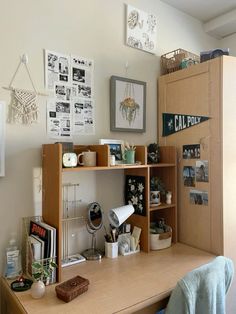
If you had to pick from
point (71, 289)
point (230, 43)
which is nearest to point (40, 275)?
point (71, 289)

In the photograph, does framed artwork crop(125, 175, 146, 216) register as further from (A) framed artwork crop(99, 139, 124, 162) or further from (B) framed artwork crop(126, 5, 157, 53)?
(B) framed artwork crop(126, 5, 157, 53)

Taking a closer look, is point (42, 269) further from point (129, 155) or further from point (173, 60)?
point (173, 60)

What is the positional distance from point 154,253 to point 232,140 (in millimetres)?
880

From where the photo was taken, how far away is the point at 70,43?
160 centimetres

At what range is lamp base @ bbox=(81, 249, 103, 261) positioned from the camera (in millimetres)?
1577

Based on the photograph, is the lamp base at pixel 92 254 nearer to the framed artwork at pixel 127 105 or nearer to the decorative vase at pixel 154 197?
the decorative vase at pixel 154 197

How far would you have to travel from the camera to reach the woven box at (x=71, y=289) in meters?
1.12

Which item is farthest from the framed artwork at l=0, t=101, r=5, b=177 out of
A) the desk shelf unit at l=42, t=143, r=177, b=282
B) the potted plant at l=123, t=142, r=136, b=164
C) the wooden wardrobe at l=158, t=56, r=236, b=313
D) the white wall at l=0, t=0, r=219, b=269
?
the wooden wardrobe at l=158, t=56, r=236, b=313

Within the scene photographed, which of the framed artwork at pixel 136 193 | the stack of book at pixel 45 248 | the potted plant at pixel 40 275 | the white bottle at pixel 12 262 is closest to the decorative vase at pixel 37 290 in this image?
the potted plant at pixel 40 275

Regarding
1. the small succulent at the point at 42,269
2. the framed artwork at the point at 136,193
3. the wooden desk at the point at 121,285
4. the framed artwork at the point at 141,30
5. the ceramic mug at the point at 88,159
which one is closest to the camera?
the wooden desk at the point at 121,285

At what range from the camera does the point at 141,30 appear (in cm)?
194

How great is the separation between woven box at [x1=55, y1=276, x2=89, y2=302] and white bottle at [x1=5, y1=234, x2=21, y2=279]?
0.30 metres

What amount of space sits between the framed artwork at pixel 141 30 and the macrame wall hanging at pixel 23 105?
32.5 inches

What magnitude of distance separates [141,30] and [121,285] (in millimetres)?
1707
